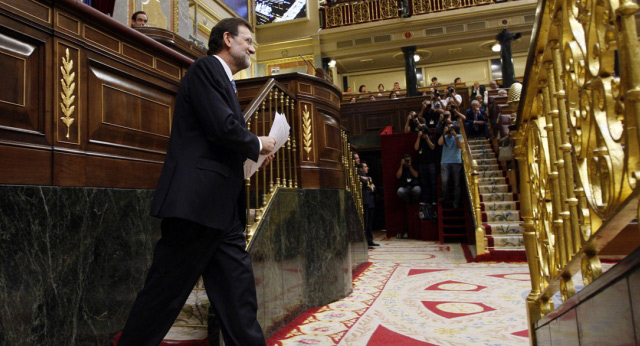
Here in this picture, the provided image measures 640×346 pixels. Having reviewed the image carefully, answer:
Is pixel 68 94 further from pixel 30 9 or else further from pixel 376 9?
pixel 376 9

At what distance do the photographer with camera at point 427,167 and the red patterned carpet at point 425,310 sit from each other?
244 cm

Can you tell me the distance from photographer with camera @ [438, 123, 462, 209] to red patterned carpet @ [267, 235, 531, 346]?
6.14ft

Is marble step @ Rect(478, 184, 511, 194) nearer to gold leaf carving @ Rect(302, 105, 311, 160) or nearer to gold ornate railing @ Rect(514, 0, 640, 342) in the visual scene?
gold leaf carving @ Rect(302, 105, 311, 160)

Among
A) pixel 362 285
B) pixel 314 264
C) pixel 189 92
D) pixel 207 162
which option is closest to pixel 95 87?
pixel 189 92

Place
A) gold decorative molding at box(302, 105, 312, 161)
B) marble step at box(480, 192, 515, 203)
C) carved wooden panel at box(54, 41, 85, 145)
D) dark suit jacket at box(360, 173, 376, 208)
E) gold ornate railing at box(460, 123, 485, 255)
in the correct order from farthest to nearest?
marble step at box(480, 192, 515, 203), dark suit jacket at box(360, 173, 376, 208), gold ornate railing at box(460, 123, 485, 255), gold decorative molding at box(302, 105, 312, 161), carved wooden panel at box(54, 41, 85, 145)

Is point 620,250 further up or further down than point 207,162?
further down

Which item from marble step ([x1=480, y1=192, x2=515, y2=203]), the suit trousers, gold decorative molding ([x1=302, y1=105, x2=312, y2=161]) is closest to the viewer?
the suit trousers

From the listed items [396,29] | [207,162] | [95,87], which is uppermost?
[396,29]

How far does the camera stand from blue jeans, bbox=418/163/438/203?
720 cm

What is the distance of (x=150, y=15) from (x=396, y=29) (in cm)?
920

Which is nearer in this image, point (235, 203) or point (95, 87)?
point (235, 203)

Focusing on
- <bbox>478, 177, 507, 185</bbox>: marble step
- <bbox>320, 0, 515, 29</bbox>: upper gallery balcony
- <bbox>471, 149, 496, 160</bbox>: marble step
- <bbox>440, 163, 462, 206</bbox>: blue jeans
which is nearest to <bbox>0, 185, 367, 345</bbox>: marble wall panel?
<bbox>440, 163, 462, 206</bbox>: blue jeans

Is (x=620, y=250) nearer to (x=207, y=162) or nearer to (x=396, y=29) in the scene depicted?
(x=207, y=162)

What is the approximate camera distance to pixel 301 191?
129 inches
